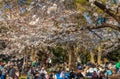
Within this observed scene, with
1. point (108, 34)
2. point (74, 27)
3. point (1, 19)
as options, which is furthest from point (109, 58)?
point (74, 27)

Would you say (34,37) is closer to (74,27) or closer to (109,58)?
A: (74,27)

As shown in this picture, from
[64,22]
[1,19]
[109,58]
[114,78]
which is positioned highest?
[64,22]

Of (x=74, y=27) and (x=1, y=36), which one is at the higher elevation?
(x=74, y=27)

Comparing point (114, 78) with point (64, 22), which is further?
point (114, 78)

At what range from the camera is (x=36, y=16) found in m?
13.2

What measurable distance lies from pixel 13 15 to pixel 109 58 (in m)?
30.2

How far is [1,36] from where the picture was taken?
2623 centimetres

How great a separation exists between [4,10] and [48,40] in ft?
28.6

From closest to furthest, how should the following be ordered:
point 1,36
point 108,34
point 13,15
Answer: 1. point 108,34
2. point 13,15
3. point 1,36

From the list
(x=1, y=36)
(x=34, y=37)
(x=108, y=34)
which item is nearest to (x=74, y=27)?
(x=34, y=37)

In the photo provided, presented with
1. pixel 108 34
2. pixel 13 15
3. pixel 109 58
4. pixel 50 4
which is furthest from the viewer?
pixel 109 58

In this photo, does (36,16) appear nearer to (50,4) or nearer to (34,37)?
(34,37)

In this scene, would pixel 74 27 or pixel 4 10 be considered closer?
pixel 74 27

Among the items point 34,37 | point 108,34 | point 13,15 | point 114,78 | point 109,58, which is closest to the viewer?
point 34,37
